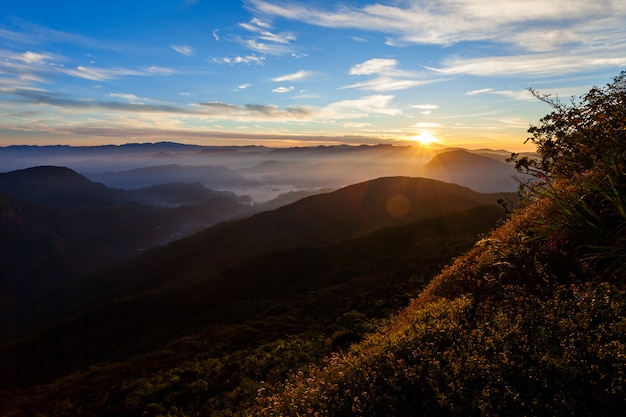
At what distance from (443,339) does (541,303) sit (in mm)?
1643

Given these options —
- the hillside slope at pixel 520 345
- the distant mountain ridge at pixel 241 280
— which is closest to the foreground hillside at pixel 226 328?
the distant mountain ridge at pixel 241 280

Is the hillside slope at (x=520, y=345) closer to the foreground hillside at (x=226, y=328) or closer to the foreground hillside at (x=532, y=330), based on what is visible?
the foreground hillside at (x=532, y=330)

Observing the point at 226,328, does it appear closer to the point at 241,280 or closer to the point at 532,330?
the point at 532,330

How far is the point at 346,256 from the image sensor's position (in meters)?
51.4

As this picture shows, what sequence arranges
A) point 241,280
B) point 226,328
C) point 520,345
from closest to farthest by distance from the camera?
1. point 520,345
2. point 226,328
3. point 241,280

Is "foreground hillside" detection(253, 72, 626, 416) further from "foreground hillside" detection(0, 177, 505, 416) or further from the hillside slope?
"foreground hillside" detection(0, 177, 505, 416)

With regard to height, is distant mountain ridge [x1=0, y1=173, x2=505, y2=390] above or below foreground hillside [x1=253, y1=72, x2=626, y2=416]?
below

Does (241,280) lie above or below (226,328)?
below

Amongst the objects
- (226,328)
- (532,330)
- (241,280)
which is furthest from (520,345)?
(241,280)

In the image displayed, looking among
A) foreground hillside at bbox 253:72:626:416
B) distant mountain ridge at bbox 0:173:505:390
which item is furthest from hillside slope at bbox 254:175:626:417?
distant mountain ridge at bbox 0:173:505:390

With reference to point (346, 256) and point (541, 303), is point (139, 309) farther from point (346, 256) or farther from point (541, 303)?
point (541, 303)

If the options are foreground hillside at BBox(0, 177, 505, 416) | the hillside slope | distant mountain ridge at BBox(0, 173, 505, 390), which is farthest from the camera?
distant mountain ridge at BBox(0, 173, 505, 390)

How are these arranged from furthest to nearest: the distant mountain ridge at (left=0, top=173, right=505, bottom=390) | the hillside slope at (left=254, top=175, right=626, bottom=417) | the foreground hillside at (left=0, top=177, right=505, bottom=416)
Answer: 1. the distant mountain ridge at (left=0, top=173, right=505, bottom=390)
2. the foreground hillside at (left=0, top=177, right=505, bottom=416)
3. the hillside slope at (left=254, top=175, right=626, bottom=417)

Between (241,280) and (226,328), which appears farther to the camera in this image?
(241,280)
